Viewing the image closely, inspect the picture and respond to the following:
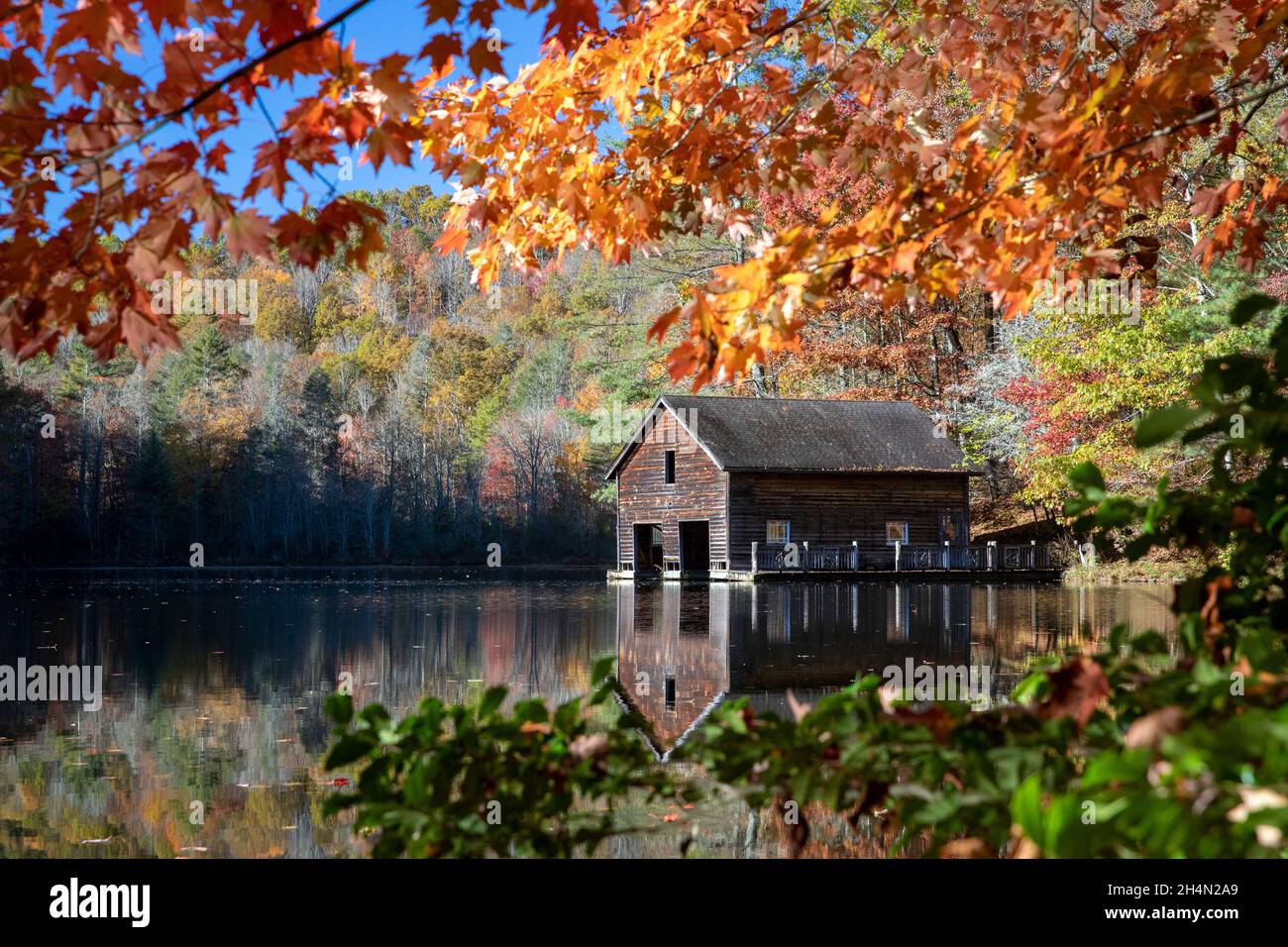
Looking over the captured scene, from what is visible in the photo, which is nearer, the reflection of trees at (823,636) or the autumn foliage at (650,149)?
the autumn foliage at (650,149)

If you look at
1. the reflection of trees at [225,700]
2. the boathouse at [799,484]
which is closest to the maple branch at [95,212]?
the reflection of trees at [225,700]

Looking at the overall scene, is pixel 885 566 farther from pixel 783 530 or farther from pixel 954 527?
pixel 954 527

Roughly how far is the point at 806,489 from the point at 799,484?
1.18ft

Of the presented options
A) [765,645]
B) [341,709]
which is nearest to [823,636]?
[765,645]

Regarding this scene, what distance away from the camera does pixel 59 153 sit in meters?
3.99

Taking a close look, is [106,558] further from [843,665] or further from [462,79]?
[462,79]

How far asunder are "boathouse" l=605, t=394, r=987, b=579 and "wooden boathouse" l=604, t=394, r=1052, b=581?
0.15ft

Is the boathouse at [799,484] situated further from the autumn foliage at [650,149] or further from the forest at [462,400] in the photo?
the autumn foliage at [650,149]

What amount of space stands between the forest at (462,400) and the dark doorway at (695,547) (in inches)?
255

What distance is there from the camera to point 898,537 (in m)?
44.6

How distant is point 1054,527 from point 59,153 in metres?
49.8

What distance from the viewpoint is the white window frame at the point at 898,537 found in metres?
44.4

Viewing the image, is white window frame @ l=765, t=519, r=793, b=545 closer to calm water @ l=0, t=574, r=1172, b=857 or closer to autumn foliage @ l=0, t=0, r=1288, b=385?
calm water @ l=0, t=574, r=1172, b=857
